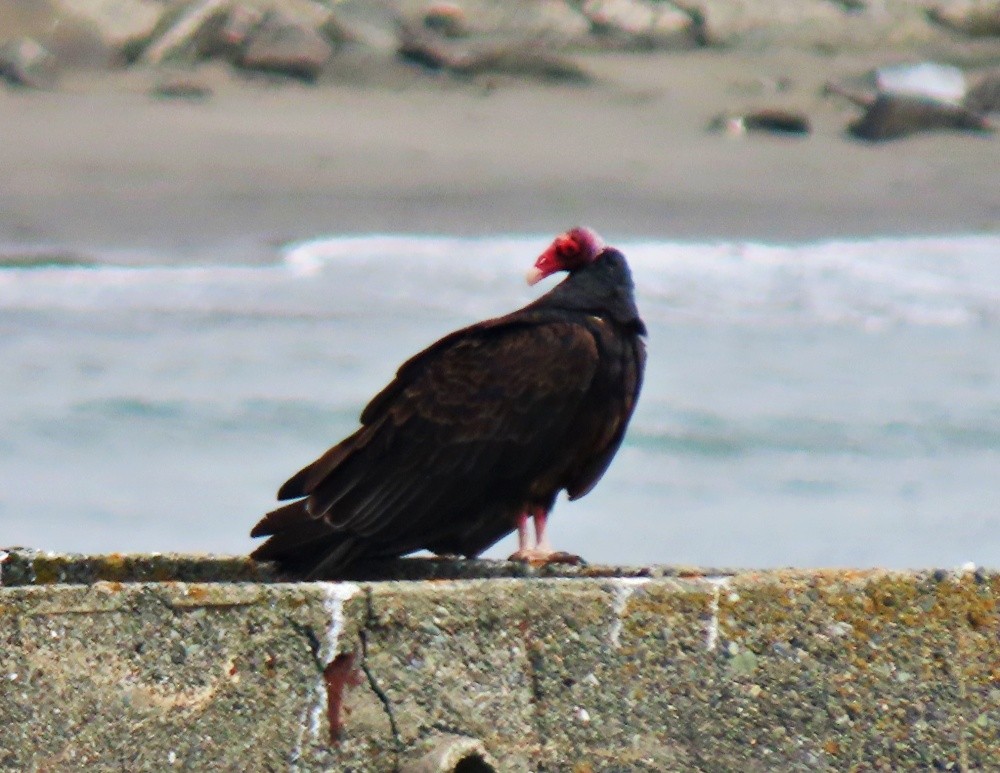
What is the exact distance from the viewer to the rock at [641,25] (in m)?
16.3

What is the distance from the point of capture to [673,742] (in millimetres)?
2771

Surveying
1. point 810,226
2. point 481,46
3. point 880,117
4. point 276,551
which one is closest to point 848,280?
point 810,226

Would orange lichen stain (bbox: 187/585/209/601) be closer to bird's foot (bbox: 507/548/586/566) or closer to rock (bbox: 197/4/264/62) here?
bird's foot (bbox: 507/548/586/566)

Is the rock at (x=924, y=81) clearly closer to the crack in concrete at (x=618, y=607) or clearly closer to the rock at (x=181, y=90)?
the rock at (x=181, y=90)

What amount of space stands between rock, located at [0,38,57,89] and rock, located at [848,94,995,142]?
5547 mm

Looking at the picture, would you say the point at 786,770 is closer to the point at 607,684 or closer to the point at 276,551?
the point at 607,684

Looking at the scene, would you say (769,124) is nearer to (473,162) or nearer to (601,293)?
(473,162)

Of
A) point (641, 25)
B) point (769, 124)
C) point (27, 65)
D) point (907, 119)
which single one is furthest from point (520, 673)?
point (641, 25)

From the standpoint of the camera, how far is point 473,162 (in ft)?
45.8

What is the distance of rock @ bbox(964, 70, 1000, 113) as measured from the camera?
15.3 meters

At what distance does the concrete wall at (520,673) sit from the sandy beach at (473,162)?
30.8 feet

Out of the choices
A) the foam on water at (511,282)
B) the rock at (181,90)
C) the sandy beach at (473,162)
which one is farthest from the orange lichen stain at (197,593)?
the rock at (181,90)

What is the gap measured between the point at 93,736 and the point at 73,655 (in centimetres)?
10

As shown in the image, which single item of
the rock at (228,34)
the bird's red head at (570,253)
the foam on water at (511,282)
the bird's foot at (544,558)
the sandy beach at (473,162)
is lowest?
the bird's foot at (544,558)
